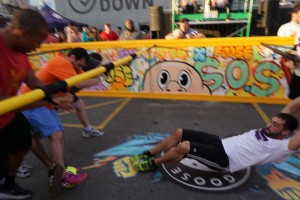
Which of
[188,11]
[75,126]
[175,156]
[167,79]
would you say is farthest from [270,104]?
[188,11]

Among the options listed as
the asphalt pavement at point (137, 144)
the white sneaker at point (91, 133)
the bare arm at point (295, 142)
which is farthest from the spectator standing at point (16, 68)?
the bare arm at point (295, 142)

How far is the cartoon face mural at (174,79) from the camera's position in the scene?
19.4ft

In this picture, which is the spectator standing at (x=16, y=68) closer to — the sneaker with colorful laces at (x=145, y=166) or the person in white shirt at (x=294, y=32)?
the sneaker with colorful laces at (x=145, y=166)

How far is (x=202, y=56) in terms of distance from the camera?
5.78 m

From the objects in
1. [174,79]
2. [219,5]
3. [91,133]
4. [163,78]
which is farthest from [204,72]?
[219,5]

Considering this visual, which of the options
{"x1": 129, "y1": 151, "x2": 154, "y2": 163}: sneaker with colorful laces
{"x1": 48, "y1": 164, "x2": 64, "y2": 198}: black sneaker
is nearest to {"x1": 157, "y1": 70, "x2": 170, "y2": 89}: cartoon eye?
{"x1": 129, "y1": 151, "x2": 154, "y2": 163}: sneaker with colorful laces

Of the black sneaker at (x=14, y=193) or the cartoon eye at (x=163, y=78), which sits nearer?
the black sneaker at (x=14, y=193)

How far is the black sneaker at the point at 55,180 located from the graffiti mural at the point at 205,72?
3.76 metres

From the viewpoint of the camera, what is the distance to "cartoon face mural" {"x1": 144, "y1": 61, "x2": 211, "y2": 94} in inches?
233

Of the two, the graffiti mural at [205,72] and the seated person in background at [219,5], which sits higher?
the seated person in background at [219,5]

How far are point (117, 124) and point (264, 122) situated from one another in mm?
2595

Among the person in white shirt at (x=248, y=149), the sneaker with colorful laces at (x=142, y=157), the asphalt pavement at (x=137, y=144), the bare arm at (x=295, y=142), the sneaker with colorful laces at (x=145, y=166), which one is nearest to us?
the bare arm at (x=295, y=142)

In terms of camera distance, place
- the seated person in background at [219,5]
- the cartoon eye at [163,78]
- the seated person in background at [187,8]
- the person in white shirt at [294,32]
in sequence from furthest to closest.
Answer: the seated person in background at [187,8] < the seated person in background at [219,5] < the cartoon eye at [163,78] < the person in white shirt at [294,32]

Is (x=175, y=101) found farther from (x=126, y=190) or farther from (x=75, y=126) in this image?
(x=126, y=190)
